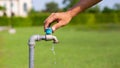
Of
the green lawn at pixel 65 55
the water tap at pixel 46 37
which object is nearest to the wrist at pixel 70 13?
the water tap at pixel 46 37

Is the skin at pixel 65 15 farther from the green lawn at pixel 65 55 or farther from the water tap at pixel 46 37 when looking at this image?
the green lawn at pixel 65 55

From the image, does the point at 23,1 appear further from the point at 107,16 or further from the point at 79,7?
the point at 79,7

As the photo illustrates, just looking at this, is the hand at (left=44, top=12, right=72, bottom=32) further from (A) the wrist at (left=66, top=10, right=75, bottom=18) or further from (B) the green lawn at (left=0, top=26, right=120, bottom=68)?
(B) the green lawn at (left=0, top=26, right=120, bottom=68)

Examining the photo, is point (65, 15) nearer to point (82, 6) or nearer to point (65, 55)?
point (82, 6)

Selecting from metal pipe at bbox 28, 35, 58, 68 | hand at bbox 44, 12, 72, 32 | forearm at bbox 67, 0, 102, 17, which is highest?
forearm at bbox 67, 0, 102, 17

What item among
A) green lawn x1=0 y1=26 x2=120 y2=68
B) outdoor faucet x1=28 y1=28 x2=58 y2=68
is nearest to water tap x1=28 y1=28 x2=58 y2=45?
outdoor faucet x1=28 y1=28 x2=58 y2=68

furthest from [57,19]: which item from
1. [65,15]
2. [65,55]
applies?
[65,55]

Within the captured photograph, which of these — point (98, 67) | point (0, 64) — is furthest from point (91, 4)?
point (0, 64)

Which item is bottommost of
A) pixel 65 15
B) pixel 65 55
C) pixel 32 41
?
pixel 65 55

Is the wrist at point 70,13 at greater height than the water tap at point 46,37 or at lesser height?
greater

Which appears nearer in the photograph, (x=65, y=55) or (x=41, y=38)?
(x=41, y=38)

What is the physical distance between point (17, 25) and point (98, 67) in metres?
41.1

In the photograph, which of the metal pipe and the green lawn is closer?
the metal pipe

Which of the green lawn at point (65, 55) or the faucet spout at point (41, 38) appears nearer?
the faucet spout at point (41, 38)
